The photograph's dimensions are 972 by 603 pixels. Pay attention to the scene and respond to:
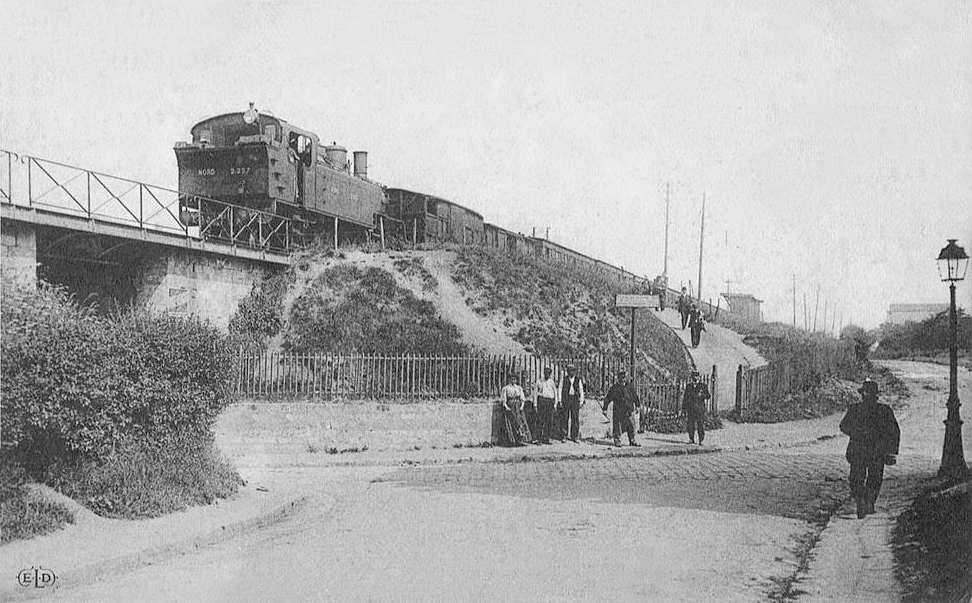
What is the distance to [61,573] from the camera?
21.9 feet

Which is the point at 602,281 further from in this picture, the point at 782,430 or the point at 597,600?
the point at 597,600

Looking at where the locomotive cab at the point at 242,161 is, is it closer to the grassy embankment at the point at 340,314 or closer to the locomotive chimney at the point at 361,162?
the grassy embankment at the point at 340,314

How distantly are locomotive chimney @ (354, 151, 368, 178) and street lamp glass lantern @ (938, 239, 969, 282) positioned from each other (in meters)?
20.9

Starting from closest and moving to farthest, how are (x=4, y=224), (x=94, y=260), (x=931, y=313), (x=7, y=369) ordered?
(x=7, y=369), (x=4, y=224), (x=94, y=260), (x=931, y=313)

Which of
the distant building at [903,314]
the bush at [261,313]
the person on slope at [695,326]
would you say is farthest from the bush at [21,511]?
the person on slope at [695,326]

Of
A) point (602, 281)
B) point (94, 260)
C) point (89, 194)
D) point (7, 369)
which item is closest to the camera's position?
point (7, 369)

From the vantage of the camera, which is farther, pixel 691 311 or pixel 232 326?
pixel 691 311

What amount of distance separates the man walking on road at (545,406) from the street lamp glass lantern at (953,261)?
8.22 m

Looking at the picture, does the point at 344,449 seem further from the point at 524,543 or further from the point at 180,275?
the point at 524,543

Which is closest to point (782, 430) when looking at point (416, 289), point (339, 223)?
point (416, 289)

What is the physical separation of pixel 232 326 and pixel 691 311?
1944 cm

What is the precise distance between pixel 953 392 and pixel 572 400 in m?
7.82

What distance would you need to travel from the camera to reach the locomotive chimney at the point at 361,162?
2895 cm

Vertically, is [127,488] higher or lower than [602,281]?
lower
